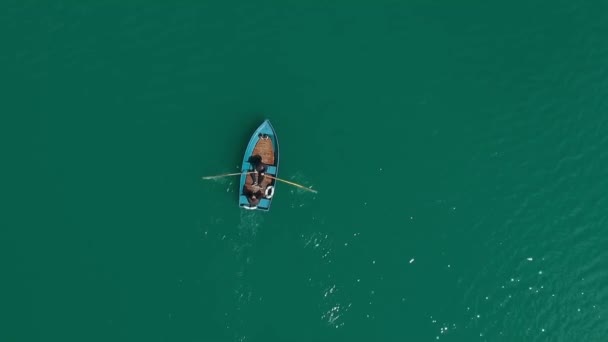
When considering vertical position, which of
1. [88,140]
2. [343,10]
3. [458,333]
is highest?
[343,10]

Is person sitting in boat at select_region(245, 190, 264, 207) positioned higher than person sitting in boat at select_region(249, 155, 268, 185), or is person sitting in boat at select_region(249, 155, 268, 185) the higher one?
person sitting in boat at select_region(249, 155, 268, 185)

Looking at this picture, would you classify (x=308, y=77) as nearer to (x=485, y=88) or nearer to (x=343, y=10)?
(x=343, y=10)

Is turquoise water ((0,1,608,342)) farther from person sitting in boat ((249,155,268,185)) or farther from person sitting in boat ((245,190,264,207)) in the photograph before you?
person sitting in boat ((249,155,268,185))

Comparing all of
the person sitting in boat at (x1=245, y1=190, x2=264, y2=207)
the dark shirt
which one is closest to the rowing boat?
the person sitting in boat at (x1=245, y1=190, x2=264, y2=207)

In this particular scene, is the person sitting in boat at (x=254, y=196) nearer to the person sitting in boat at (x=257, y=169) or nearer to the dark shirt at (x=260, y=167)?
the person sitting in boat at (x=257, y=169)

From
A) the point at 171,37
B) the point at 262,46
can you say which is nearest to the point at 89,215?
the point at 171,37

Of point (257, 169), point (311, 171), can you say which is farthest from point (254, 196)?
point (311, 171)

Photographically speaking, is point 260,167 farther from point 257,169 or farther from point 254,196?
point 254,196
